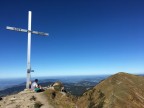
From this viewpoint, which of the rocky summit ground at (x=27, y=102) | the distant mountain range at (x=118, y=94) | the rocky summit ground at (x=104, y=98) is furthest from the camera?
the rocky summit ground at (x=27, y=102)

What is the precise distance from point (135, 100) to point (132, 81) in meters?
4.58

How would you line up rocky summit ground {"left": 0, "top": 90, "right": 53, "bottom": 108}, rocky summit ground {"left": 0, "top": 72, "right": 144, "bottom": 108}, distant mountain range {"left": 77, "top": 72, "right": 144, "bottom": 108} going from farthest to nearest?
rocky summit ground {"left": 0, "top": 90, "right": 53, "bottom": 108}
rocky summit ground {"left": 0, "top": 72, "right": 144, "bottom": 108}
distant mountain range {"left": 77, "top": 72, "right": 144, "bottom": 108}

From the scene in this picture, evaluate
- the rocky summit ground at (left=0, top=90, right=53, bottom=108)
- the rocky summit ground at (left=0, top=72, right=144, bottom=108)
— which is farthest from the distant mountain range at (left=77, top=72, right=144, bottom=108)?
the rocky summit ground at (left=0, top=90, right=53, bottom=108)

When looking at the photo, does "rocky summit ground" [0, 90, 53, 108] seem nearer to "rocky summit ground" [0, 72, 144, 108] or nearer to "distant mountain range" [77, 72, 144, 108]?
"rocky summit ground" [0, 72, 144, 108]

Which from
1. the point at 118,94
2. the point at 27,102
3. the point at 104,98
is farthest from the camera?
the point at 27,102

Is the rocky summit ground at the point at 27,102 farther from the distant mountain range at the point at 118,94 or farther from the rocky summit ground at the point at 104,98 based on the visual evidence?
the distant mountain range at the point at 118,94

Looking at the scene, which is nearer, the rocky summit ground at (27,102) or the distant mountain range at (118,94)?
the distant mountain range at (118,94)

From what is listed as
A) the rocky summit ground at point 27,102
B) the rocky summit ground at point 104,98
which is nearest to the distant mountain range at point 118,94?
the rocky summit ground at point 104,98

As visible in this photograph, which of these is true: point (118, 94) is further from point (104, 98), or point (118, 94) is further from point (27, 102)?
point (27, 102)

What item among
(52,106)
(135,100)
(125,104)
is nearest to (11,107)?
(52,106)

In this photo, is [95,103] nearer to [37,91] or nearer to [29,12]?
[37,91]

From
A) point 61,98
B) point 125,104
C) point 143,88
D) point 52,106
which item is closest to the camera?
point 125,104

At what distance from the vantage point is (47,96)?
25.6 m

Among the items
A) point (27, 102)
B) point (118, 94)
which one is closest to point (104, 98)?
point (118, 94)
